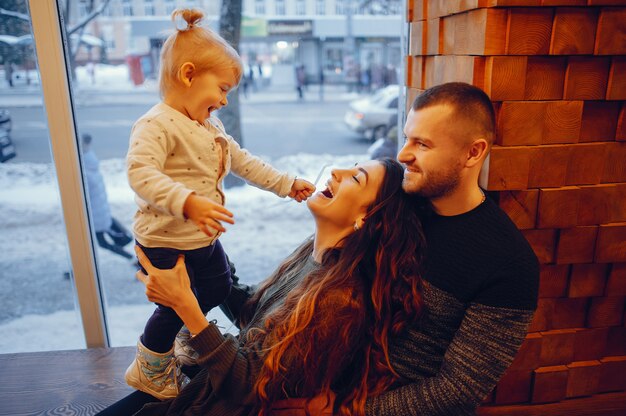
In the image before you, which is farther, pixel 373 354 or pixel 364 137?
pixel 364 137

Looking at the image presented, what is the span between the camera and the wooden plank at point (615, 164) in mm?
1348

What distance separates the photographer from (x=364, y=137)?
117 inches

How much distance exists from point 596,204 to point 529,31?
1.76 ft

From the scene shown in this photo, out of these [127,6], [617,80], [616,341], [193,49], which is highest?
[127,6]

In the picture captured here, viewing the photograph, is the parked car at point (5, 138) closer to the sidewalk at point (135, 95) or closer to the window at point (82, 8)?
the sidewalk at point (135, 95)

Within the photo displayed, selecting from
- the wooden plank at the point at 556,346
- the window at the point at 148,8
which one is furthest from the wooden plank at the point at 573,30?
the window at the point at 148,8

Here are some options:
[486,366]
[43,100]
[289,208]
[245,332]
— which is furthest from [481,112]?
[289,208]

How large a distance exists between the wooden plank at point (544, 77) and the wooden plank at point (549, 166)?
144 millimetres

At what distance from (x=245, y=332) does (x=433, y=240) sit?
25.2 inches

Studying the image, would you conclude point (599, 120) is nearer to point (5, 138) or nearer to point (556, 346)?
point (556, 346)

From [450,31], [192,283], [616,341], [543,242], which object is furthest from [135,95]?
[616,341]

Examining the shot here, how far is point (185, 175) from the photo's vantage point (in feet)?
4.24

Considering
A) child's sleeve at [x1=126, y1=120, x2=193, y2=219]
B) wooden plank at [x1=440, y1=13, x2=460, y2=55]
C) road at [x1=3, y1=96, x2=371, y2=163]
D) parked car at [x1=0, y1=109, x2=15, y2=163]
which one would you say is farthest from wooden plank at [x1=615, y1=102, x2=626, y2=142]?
parked car at [x1=0, y1=109, x2=15, y2=163]

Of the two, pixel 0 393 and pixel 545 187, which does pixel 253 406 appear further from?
pixel 0 393
